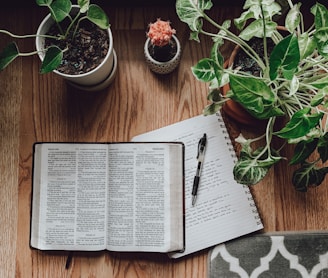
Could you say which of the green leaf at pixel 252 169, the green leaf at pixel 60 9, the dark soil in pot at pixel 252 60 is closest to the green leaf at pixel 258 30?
the dark soil in pot at pixel 252 60

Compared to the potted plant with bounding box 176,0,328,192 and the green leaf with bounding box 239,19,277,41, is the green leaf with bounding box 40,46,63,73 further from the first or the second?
the green leaf with bounding box 239,19,277,41

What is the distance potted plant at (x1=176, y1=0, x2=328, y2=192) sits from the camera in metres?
0.81

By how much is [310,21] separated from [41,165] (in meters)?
0.66

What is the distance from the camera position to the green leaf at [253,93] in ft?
2.57

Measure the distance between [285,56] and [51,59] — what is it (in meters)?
0.42

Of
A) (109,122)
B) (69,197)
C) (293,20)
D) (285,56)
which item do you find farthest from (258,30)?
(69,197)

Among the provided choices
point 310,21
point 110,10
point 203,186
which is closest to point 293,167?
point 203,186

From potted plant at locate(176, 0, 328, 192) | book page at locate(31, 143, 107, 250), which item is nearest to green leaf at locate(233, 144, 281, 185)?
potted plant at locate(176, 0, 328, 192)

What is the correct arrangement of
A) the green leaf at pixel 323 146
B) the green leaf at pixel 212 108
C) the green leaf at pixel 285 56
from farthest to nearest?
the green leaf at pixel 212 108, the green leaf at pixel 323 146, the green leaf at pixel 285 56

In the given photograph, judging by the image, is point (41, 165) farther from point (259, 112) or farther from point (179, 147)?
point (259, 112)

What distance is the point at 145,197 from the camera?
1.14 metres

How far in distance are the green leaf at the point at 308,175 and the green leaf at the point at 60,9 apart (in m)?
0.52

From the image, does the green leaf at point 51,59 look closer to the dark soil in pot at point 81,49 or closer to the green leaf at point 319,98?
the dark soil in pot at point 81,49

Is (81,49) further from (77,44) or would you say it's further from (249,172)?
(249,172)
